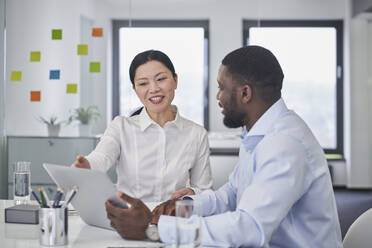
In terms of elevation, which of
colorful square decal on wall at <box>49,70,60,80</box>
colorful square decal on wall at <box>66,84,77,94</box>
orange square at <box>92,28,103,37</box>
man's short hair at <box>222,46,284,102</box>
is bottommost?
man's short hair at <box>222,46,284,102</box>

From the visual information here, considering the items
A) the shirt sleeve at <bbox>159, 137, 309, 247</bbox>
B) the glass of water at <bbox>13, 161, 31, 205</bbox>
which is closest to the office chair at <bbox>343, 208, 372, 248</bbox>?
the shirt sleeve at <bbox>159, 137, 309, 247</bbox>

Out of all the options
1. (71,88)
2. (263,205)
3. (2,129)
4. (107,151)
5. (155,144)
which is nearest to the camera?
(263,205)

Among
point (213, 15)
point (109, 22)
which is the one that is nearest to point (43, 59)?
A: point (109, 22)

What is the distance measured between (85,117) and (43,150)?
0.50 m

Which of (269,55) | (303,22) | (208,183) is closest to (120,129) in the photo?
(208,183)

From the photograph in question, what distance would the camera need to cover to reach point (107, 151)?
2256mm

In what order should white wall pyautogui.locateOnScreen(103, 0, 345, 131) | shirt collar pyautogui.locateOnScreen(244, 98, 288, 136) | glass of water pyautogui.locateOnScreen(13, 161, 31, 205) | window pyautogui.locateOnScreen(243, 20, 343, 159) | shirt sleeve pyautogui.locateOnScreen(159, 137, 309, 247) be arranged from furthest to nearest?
1. window pyautogui.locateOnScreen(243, 20, 343, 159)
2. white wall pyautogui.locateOnScreen(103, 0, 345, 131)
3. glass of water pyautogui.locateOnScreen(13, 161, 31, 205)
4. shirt collar pyautogui.locateOnScreen(244, 98, 288, 136)
5. shirt sleeve pyautogui.locateOnScreen(159, 137, 309, 247)

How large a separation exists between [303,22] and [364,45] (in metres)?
0.96

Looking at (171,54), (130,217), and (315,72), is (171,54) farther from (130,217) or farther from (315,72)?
(315,72)

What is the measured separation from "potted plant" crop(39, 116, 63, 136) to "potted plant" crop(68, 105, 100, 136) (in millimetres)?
160

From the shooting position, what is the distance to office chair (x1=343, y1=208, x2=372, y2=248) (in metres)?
1.54

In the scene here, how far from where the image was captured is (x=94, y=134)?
4648 millimetres

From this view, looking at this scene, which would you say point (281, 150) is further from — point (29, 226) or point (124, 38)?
point (124, 38)

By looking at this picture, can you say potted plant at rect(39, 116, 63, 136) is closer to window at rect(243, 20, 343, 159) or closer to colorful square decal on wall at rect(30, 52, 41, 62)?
colorful square decal on wall at rect(30, 52, 41, 62)
